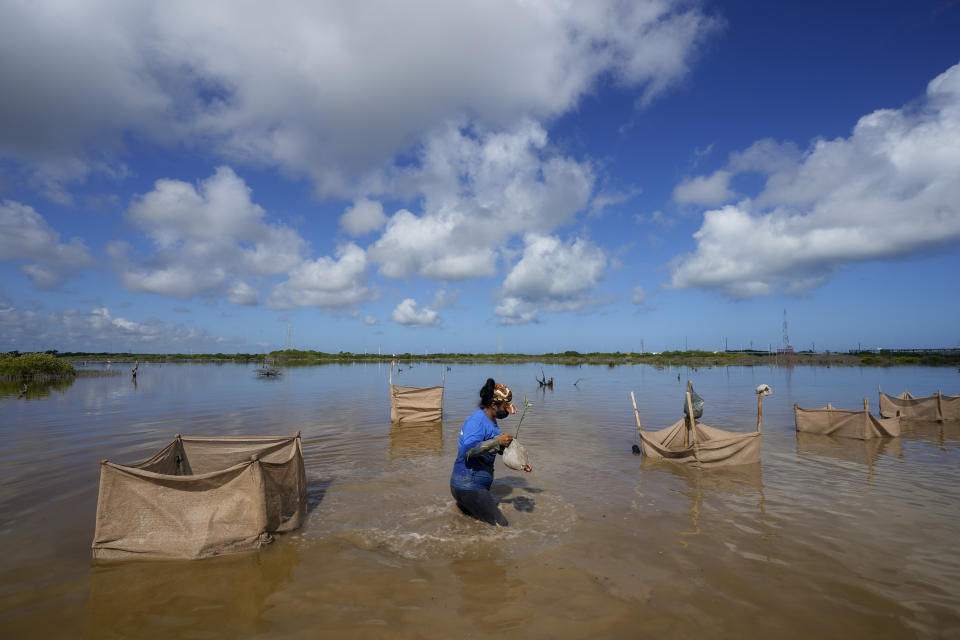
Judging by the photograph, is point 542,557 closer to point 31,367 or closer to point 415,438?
point 415,438

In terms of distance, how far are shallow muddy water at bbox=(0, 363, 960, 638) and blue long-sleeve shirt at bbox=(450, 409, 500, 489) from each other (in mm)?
743

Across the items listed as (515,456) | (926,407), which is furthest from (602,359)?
(515,456)

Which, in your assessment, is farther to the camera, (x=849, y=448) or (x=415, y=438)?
(x=415, y=438)

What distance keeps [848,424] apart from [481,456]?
13.5 metres

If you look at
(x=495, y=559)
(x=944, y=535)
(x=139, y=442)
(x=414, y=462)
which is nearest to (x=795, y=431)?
(x=944, y=535)

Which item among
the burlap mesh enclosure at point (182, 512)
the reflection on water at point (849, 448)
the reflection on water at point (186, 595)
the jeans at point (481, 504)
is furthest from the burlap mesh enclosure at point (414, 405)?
the reflection on water at point (849, 448)

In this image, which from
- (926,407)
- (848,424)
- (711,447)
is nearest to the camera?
(711,447)

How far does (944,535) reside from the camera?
6.29 m

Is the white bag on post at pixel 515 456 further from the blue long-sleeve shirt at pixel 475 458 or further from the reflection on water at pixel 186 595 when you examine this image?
the reflection on water at pixel 186 595

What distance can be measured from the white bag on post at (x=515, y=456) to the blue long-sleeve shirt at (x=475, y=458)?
18 cm

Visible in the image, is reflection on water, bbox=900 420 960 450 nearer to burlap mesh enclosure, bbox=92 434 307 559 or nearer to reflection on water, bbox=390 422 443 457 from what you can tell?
reflection on water, bbox=390 422 443 457

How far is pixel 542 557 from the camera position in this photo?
5.55 metres

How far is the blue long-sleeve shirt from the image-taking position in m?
6.15

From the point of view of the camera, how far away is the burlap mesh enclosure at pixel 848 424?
43.5 ft
